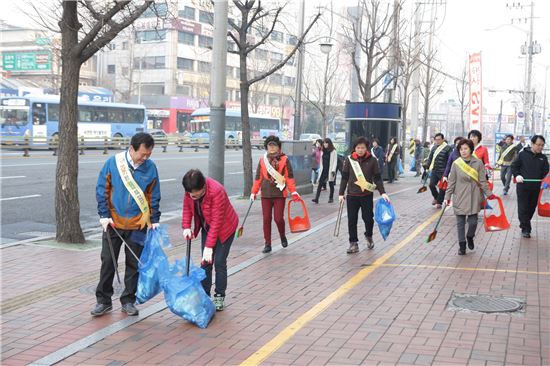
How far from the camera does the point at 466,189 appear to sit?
30.9 feet

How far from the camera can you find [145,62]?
67.2 meters

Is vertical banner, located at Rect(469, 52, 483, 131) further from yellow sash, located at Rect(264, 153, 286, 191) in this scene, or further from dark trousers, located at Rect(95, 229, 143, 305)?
dark trousers, located at Rect(95, 229, 143, 305)

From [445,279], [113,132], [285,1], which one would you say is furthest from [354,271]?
[113,132]

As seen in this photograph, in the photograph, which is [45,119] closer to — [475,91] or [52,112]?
[52,112]

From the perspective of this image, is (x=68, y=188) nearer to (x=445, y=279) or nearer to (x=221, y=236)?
(x=221, y=236)

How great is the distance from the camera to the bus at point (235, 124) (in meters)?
50.9

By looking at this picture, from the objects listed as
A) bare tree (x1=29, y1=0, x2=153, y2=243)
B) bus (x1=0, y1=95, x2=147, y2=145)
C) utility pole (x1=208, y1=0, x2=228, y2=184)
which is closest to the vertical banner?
utility pole (x1=208, y1=0, x2=228, y2=184)

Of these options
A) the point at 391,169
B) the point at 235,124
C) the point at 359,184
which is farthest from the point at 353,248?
the point at 235,124

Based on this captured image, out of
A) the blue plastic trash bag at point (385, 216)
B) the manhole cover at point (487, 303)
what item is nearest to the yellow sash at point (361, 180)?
the blue plastic trash bag at point (385, 216)

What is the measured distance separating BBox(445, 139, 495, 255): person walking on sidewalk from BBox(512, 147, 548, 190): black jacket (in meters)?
1.68

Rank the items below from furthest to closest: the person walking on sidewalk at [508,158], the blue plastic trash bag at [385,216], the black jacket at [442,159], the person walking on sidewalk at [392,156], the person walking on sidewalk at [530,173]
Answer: the person walking on sidewalk at [392,156], the person walking on sidewalk at [508,158], the black jacket at [442,159], the person walking on sidewalk at [530,173], the blue plastic trash bag at [385,216]

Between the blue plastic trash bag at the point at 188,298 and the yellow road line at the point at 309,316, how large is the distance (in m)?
0.70

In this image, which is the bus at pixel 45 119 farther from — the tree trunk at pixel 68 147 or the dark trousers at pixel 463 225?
the dark trousers at pixel 463 225

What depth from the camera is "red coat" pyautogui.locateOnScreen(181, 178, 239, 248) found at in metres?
6.22
